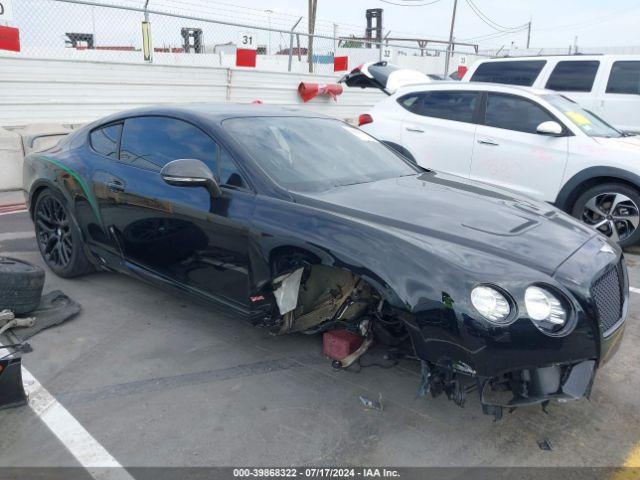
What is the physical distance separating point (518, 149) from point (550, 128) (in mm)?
431

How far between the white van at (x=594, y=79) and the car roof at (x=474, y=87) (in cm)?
237

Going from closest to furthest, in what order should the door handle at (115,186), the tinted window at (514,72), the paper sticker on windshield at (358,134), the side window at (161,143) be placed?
the side window at (161,143) → the door handle at (115,186) → the paper sticker on windshield at (358,134) → the tinted window at (514,72)

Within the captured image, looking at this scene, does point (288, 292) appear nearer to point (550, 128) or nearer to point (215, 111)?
point (215, 111)

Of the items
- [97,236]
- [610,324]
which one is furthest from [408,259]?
[97,236]

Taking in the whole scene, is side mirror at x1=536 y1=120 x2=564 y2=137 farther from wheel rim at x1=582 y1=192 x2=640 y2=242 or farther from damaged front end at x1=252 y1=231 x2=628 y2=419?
damaged front end at x1=252 y1=231 x2=628 y2=419

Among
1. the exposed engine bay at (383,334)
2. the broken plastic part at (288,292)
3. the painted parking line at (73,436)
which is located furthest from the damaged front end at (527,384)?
the painted parking line at (73,436)

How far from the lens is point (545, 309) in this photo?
2.48 metres

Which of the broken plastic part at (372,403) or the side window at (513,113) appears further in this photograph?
the side window at (513,113)

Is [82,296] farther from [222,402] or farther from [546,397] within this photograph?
[546,397]

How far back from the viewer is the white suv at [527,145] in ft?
19.1

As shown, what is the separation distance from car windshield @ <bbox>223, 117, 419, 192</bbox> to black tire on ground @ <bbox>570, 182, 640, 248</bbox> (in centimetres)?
276

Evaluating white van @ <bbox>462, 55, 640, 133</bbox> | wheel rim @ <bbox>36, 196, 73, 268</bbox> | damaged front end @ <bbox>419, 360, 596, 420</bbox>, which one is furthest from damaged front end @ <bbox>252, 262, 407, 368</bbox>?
white van @ <bbox>462, 55, 640, 133</bbox>

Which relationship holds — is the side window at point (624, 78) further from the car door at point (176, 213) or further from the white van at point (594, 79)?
the car door at point (176, 213)

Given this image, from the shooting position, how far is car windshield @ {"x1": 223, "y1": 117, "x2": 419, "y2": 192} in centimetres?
340
